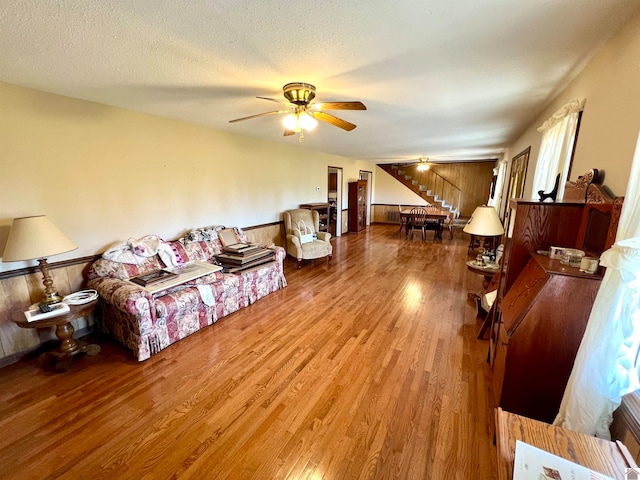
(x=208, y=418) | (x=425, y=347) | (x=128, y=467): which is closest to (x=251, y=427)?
(x=208, y=418)

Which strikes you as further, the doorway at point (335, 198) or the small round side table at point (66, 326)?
the doorway at point (335, 198)

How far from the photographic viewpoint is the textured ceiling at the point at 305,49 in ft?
4.00

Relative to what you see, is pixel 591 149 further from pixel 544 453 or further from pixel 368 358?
pixel 368 358

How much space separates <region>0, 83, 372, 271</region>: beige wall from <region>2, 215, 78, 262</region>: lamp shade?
0.36m

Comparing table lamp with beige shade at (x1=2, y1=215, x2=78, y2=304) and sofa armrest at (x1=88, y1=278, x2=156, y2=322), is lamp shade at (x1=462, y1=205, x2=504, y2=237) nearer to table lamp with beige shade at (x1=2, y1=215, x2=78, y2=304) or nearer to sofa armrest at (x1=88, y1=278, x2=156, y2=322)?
sofa armrest at (x1=88, y1=278, x2=156, y2=322)

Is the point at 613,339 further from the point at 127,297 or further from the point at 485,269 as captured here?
the point at 127,297

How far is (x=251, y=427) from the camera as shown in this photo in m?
1.64

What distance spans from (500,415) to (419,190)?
30.7 ft

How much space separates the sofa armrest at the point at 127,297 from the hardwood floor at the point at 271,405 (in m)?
0.46

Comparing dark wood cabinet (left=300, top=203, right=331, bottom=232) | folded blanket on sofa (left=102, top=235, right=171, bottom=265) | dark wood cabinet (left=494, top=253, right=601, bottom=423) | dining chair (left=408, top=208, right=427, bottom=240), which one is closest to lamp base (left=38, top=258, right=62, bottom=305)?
folded blanket on sofa (left=102, top=235, right=171, bottom=265)

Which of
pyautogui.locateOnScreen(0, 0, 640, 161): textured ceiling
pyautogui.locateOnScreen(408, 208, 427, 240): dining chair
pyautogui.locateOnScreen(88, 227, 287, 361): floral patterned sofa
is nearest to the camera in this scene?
pyautogui.locateOnScreen(0, 0, 640, 161): textured ceiling

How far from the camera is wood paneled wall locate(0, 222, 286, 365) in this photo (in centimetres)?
219

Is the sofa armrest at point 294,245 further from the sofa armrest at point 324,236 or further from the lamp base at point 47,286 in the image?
the lamp base at point 47,286

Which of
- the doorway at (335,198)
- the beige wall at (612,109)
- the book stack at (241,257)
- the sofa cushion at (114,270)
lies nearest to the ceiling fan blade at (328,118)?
the beige wall at (612,109)
